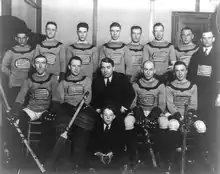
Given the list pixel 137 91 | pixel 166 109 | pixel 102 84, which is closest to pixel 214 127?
pixel 166 109

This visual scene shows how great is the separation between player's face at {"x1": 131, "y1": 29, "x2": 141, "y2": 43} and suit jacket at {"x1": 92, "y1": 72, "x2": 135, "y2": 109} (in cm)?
23

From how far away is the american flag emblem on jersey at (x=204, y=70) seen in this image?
1.73 m

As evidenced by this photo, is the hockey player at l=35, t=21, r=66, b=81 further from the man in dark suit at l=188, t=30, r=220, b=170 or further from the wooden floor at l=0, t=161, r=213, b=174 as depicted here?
the man in dark suit at l=188, t=30, r=220, b=170

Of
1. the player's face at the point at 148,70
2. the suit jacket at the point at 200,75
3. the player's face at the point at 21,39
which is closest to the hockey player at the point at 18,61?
the player's face at the point at 21,39

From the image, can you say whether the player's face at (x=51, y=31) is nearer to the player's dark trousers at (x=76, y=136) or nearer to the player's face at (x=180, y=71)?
the player's dark trousers at (x=76, y=136)

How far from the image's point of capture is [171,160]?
1.57 m

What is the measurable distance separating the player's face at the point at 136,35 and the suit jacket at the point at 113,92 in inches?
8.9

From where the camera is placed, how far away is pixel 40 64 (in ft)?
5.49

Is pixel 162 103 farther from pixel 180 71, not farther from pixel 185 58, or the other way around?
pixel 185 58

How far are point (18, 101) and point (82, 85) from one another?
29 centimetres

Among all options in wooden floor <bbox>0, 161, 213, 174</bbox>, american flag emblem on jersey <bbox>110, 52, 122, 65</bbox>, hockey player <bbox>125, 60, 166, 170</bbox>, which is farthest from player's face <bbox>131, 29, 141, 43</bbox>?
wooden floor <bbox>0, 161, 213, 174</bbox>

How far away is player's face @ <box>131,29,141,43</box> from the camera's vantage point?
183cm

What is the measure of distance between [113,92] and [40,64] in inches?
13.6

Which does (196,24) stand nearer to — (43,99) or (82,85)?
(82,85)
